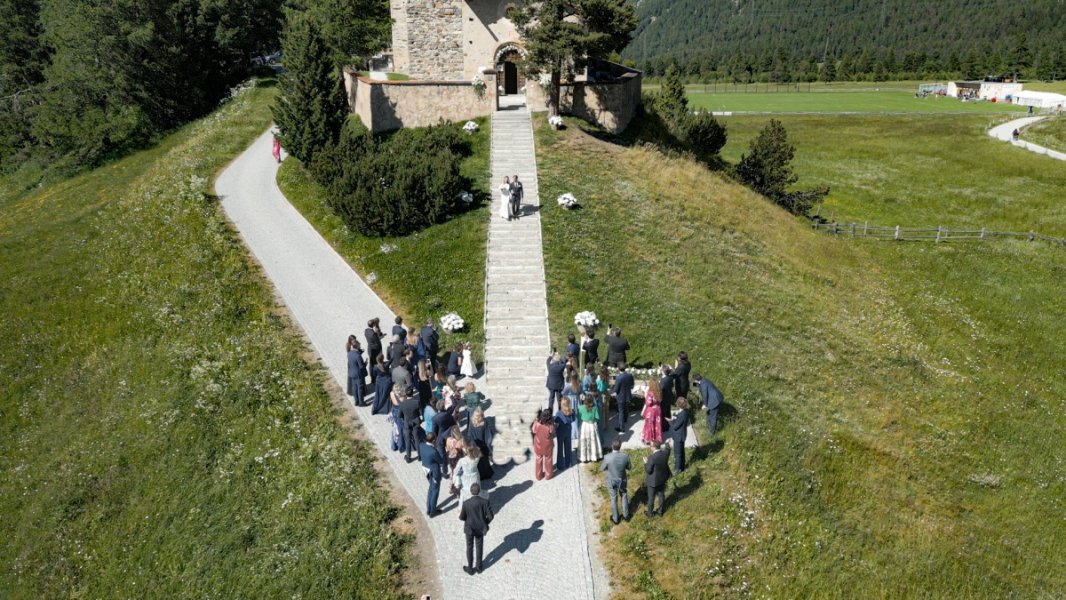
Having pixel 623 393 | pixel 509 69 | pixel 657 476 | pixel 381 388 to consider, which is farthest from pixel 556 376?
pixel 509 69

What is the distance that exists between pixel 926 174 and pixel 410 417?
51.0m

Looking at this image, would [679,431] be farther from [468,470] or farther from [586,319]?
[586,319]

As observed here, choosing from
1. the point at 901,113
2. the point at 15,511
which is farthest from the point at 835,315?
the point at 901,113

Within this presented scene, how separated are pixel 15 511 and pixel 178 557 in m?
5.74

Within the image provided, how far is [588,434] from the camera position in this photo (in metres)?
14.5

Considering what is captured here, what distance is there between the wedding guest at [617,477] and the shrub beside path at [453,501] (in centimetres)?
80

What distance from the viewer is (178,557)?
1340 centimetres

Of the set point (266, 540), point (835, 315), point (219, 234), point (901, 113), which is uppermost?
point (901, 113)

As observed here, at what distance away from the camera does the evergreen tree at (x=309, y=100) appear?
28.8 meters

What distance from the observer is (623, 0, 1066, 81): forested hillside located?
112 metres

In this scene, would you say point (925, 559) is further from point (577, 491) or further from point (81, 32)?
point (81, 32)

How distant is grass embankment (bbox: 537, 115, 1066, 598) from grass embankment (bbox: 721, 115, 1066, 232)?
28.9 ft

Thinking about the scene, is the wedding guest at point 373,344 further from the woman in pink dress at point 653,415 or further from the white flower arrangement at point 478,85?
the white flower arrangement at point 478,85

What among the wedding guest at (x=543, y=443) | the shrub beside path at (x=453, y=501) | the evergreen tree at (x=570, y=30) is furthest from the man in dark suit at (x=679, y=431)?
the evergreen tree at (x=570, y=30)
